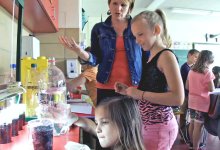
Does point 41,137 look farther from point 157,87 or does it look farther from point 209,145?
point 209,145

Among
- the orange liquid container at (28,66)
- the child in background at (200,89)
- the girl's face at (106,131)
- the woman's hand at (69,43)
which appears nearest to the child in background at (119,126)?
the girl's face at (106,131)

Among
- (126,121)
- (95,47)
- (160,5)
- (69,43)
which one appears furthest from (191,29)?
(126,121)

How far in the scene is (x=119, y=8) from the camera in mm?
1529

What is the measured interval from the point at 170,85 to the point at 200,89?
2.43 metres

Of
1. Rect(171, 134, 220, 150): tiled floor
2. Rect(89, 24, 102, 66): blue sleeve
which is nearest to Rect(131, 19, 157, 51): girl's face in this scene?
Rect(89, 24, 102, 66): blue sleeve

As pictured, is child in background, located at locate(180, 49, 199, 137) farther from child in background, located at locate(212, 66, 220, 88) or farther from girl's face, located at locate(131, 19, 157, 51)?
girl's face, located at locate(131, 19, 157, 51)

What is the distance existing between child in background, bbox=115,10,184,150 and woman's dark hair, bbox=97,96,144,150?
161mm

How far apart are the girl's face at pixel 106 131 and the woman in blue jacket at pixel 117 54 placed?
21.3 inches

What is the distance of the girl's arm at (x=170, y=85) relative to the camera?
1.13m

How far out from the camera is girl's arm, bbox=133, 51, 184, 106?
1126 mm

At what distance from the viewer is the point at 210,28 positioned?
837cm

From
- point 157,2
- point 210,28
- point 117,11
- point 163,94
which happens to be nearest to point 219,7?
point 157,2

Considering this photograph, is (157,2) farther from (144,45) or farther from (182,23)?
(144,45)

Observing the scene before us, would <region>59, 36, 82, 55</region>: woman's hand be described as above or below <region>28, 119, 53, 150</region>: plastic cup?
above
